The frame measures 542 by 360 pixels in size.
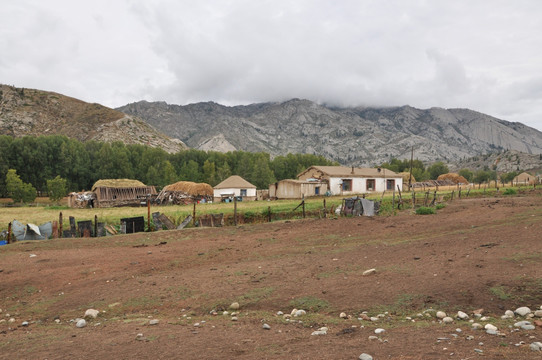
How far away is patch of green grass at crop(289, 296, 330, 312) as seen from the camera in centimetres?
810

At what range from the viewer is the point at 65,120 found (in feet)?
580

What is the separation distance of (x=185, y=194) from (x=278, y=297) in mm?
49705

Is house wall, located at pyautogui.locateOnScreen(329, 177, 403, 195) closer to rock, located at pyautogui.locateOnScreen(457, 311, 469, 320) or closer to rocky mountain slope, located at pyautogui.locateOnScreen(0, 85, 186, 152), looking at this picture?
rock, located at pyautogui.locateOnScreen(457, 311, 469, 320)

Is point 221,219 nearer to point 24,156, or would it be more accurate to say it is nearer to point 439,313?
point 439,313

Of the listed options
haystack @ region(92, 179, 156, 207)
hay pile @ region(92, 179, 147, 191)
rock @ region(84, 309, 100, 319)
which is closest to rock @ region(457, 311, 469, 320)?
rock @ region(84, 309, 100, 319)

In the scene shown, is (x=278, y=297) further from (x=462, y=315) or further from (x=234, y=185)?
(x=234, y=185)

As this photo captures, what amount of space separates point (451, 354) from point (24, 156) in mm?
89096

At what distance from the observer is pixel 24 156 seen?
242ft

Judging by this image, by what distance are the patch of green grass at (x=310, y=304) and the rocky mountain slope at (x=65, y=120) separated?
168 meters

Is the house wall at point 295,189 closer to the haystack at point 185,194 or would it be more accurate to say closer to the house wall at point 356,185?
A: the house wall at point 356,185

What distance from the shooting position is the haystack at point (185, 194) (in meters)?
55.3

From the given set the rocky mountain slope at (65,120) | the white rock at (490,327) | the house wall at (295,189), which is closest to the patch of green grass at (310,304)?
the white rock at (490,327)

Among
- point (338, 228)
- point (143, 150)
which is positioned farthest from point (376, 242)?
point (143, 150)

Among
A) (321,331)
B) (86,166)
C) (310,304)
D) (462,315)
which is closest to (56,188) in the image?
(86,166)
